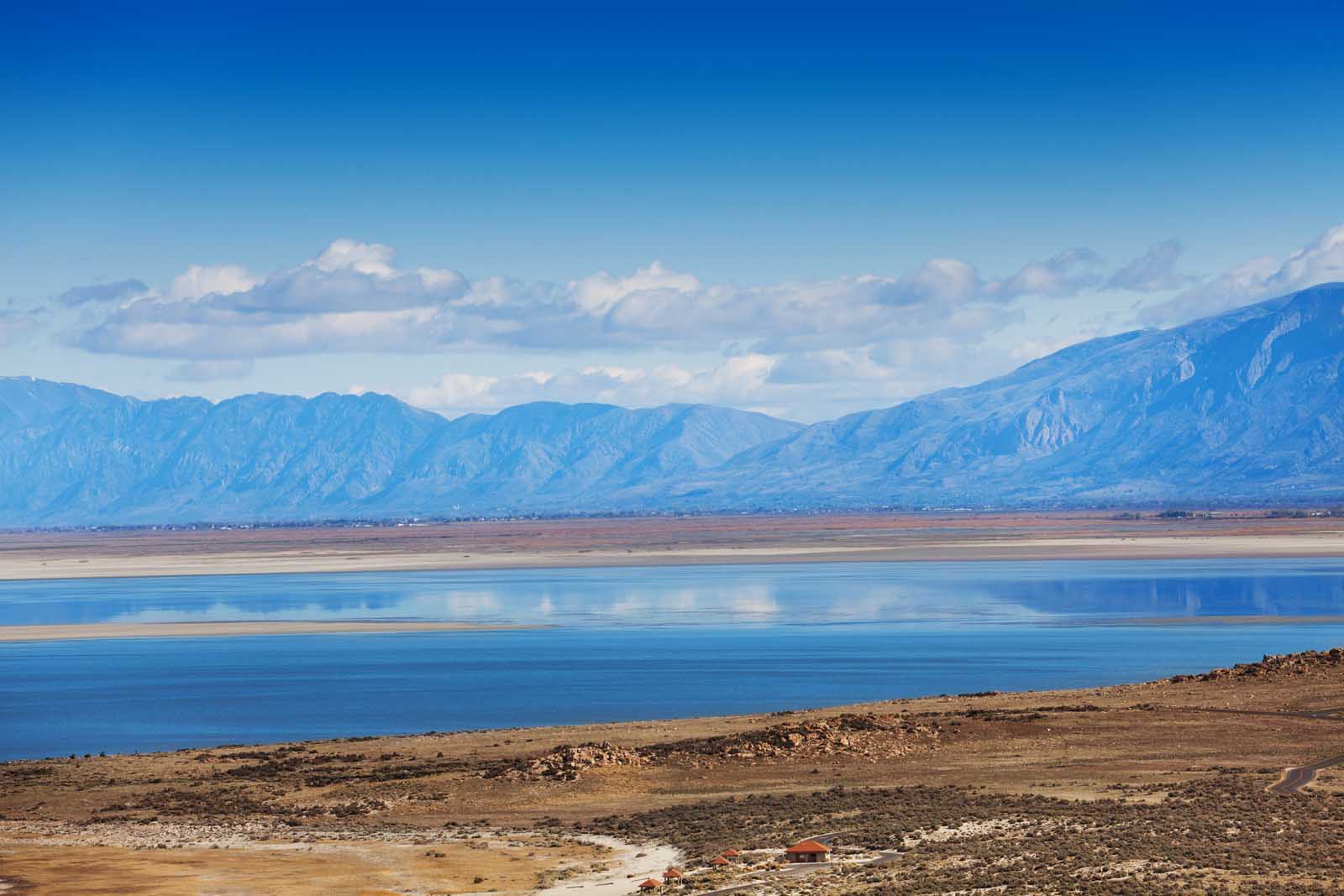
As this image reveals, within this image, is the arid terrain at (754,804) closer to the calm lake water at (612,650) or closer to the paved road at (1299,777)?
the paved road at (1299,777)

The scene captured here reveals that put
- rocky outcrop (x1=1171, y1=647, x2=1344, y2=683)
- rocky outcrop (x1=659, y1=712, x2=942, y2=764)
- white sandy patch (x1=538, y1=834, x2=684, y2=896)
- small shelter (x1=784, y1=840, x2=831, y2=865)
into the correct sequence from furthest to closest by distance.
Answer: rocky outcrop (x1=1171, y1=647, x2=1344, y2=683) → rocky outcrop (x1=659, y1=712, x2=942, y2=764) → small shelter (x1=784, y1=840, x2=831, y2=865) → white sandy patch (x1=538, y1=834, x2=684, y2=896)

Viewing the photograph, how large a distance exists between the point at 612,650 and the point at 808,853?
4502 cm

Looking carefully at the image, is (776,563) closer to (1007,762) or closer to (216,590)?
(216,590)

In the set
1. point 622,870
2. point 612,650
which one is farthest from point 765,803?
point 612,650

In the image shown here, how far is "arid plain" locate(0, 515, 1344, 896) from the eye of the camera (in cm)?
2861

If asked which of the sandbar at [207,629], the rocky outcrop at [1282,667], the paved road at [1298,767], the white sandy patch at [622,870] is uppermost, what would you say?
the sandbar at [207,629]

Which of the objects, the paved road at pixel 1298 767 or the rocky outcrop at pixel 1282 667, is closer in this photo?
the paved road at pixel 1298 767

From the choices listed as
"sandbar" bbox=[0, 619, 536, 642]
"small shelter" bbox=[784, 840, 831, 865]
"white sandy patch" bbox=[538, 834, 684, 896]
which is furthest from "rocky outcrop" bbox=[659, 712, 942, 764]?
"sandbar" bbox=[0, 619, 536, 642]

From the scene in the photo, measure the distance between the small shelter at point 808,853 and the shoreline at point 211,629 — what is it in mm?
57391

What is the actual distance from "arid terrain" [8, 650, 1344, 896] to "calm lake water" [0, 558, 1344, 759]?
862 cm

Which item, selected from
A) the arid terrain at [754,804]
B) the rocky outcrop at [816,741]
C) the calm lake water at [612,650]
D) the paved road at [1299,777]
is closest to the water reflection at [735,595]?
the calm lake water at [612,650]

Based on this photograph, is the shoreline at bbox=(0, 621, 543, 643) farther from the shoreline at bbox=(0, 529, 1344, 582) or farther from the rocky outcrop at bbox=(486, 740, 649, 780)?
the shoreline at bbox=(0, 529, 1344, 582)

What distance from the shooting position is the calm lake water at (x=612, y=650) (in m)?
55.4

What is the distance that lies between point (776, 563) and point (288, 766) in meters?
115
